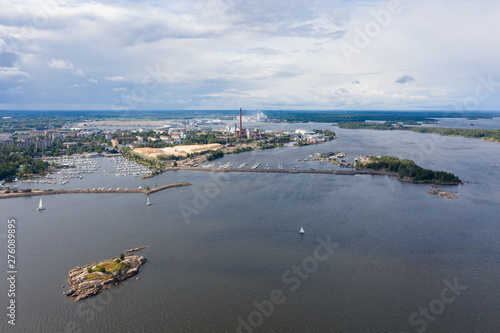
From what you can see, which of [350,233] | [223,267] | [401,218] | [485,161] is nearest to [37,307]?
[223,267]

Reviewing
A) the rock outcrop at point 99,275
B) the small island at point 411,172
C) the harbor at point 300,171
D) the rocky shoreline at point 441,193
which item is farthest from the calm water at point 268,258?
Answer: the harbor at point 300,171

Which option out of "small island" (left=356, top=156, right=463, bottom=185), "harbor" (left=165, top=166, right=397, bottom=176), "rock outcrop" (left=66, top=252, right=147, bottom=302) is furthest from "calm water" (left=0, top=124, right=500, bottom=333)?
"harbor" (left=165, top=166, right=397, bottom=176)

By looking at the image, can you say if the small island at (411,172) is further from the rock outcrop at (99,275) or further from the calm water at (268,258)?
the rock outcrop at (99,275)

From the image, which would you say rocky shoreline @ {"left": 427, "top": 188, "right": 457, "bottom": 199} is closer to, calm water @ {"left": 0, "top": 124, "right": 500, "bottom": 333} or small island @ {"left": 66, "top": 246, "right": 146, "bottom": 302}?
calm water @ {"left": 0, "top": 124, "right": 500, "bottom": 333}

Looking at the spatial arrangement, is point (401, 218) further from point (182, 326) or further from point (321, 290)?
point (182, 326)

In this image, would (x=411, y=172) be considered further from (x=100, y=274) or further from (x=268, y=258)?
(x=100, y=274)

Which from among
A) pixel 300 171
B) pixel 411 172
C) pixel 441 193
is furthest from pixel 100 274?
pixel 411 172
